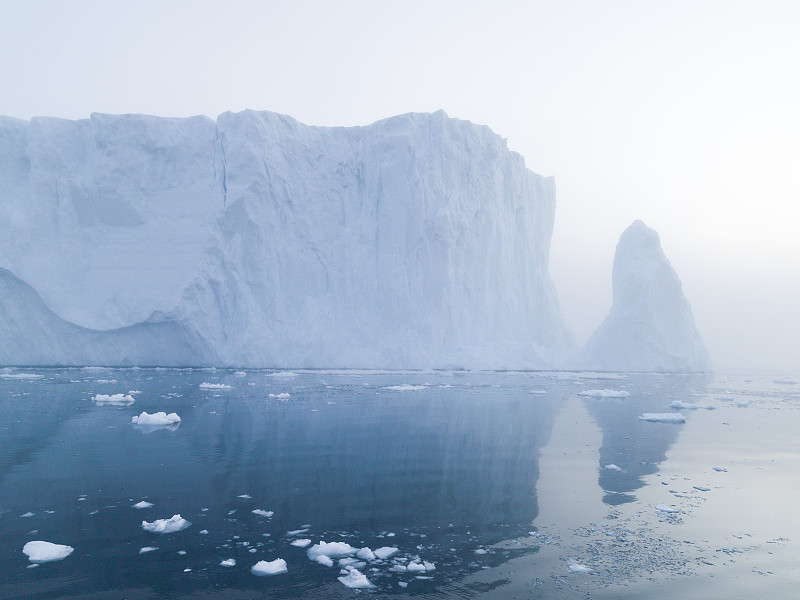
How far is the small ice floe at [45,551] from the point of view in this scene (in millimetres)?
5074

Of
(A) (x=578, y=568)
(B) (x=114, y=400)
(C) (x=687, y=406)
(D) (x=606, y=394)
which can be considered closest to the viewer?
(A) (x=578, y=568)

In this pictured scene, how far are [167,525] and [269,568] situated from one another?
1.59m

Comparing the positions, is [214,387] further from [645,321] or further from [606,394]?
[645,321]

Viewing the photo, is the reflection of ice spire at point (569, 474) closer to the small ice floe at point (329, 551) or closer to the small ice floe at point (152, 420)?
the small ice floe at point (329, 551)

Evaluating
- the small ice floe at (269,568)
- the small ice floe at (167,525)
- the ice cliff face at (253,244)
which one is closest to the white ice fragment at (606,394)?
the ice cliff face at (253,244)

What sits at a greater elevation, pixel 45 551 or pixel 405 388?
pixel 405 388

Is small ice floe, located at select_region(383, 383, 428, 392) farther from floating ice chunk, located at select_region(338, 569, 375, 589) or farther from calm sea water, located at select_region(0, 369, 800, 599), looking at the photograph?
floating ice chunk, located at select_region(338, 569, 375, 589)

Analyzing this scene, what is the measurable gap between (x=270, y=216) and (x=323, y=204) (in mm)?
3435

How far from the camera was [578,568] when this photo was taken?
16.7 feet

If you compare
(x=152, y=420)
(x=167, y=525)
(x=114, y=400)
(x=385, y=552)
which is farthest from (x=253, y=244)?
(x=385, y=552)

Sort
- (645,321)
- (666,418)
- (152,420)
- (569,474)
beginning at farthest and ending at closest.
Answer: (645,321), (666,418), (152,420), (569,474)

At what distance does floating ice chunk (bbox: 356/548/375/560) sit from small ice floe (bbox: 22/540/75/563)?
2.59m

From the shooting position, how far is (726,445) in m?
11.3

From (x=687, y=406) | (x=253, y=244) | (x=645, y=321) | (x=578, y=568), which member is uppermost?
(x=253, y=244)
